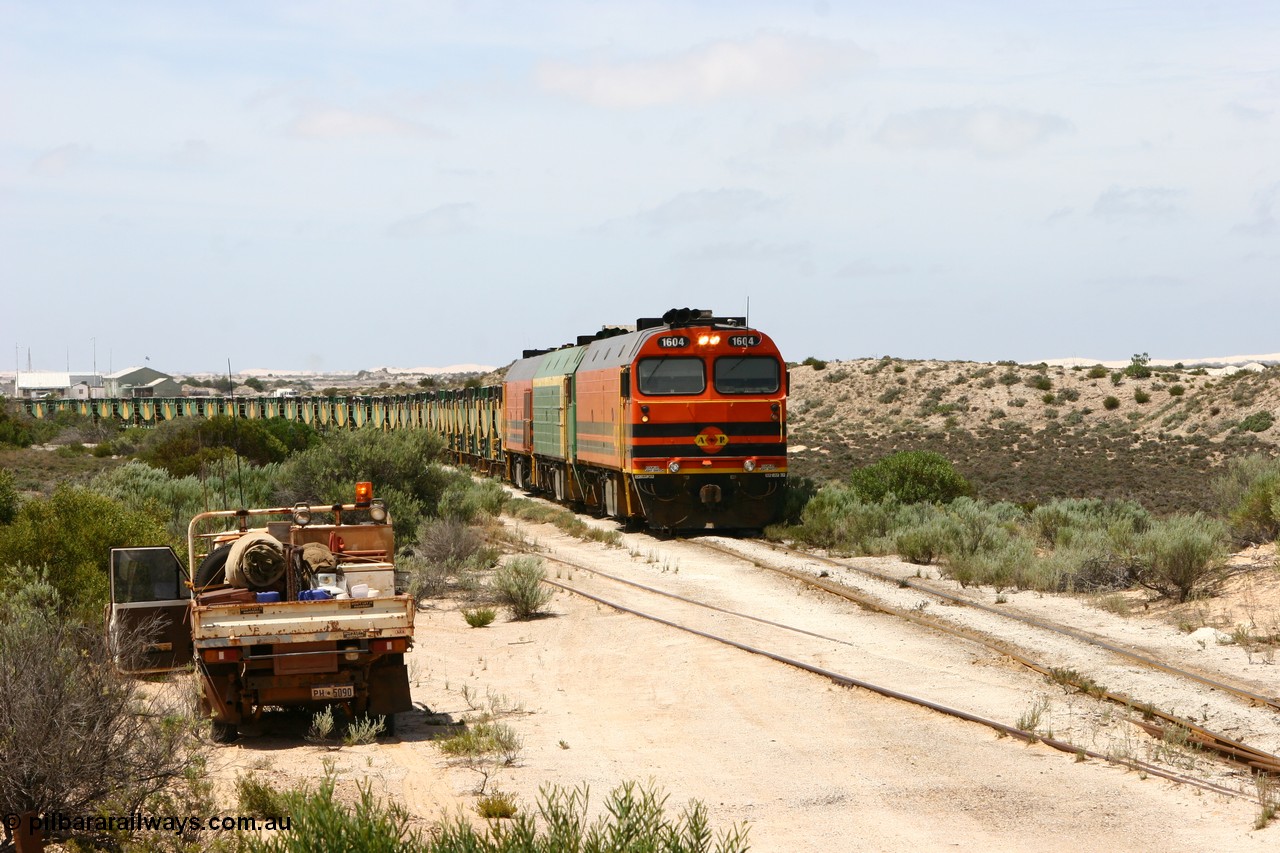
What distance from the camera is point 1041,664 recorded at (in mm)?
12375

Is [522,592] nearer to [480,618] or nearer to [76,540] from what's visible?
[480,618]

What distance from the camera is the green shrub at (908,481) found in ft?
89.5

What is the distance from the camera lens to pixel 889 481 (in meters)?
27.5

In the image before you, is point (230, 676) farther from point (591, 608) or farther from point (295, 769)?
point (591, 608)

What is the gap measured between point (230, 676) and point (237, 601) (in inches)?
25.0

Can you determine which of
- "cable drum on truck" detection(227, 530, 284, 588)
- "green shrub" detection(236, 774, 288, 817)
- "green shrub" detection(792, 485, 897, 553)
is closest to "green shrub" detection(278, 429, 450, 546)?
"green shrub" detection(792, 485, 897, 553)

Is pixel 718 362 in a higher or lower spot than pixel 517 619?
higher

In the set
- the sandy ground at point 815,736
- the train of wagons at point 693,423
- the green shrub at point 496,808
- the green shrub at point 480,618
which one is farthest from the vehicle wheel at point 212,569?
the train of wagons at point 693,423

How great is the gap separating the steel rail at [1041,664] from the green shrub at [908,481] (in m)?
5.85

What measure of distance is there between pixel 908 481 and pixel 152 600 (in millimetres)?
18497

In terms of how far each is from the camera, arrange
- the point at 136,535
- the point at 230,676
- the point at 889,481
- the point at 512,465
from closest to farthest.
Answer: the point at 230,676 → the point at 136,535 → the point at 889,481 → the point at 512,465

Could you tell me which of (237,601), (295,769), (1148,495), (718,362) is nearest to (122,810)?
(295,769)

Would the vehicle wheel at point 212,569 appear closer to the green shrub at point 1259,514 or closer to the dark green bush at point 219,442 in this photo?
the green shrub at point 1259,514

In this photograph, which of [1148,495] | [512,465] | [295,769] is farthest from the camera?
[512,465]
